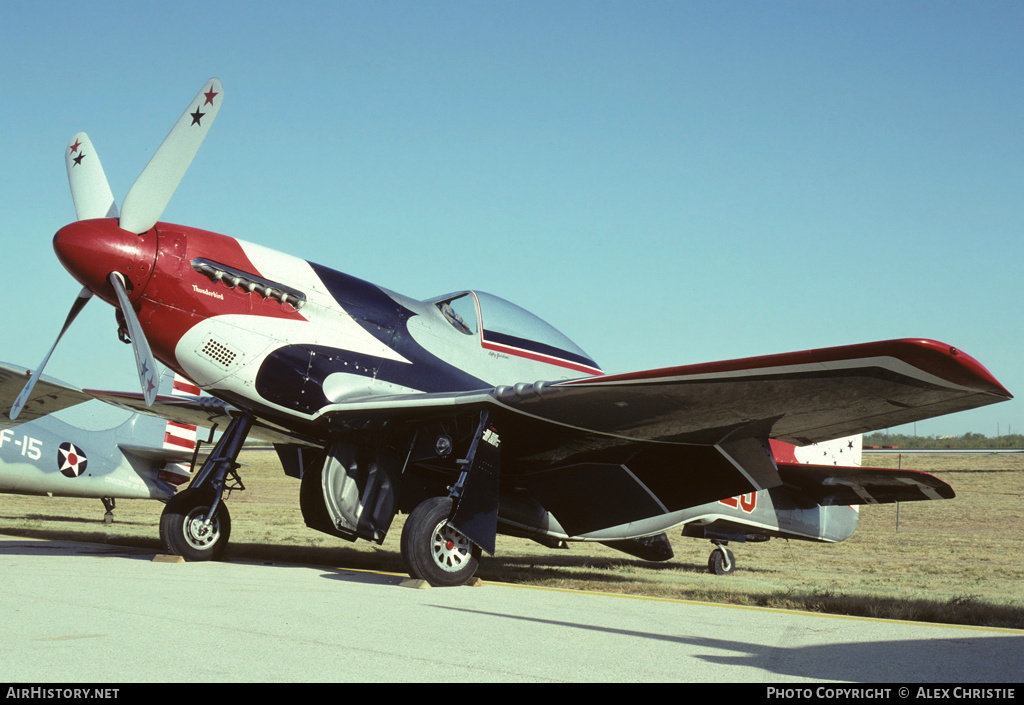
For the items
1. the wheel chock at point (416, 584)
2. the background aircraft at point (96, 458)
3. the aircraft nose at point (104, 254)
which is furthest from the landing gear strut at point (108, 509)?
the wheel chock at point (416, 584)

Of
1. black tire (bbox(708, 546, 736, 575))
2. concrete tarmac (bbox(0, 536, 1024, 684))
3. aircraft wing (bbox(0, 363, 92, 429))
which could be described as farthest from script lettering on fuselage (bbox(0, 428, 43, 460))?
black tire (bbox(708, 546, 736, 575))

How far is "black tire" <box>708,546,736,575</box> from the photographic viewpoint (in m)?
12.2

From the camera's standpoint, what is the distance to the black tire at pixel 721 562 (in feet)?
40.0

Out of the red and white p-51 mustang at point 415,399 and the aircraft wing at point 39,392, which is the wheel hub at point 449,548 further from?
the aircraft wing at point 39,392

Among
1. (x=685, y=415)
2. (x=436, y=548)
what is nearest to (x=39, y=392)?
(x=436, y=548)

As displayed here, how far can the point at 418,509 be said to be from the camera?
775cm

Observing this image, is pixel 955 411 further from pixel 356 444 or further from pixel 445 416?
pixel 356 444

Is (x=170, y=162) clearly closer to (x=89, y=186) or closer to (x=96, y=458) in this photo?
(x=89, y=186)

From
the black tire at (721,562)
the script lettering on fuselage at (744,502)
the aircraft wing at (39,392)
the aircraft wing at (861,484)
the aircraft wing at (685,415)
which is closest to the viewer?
the aircraft wing at (685,415)

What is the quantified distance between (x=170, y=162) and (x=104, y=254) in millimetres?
1091

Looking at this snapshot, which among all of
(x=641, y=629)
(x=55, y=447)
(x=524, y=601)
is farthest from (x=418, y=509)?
(x=55, y=447)

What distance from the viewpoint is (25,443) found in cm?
1658

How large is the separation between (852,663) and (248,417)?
6685 millimetres

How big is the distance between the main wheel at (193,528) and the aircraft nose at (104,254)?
2488 mm
